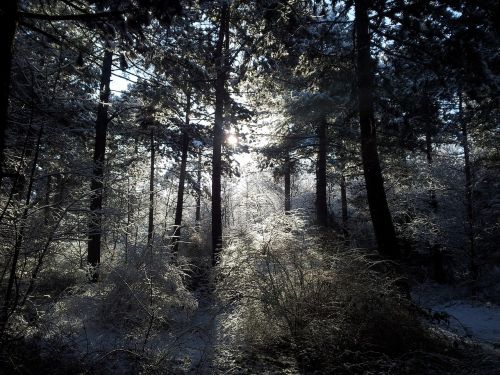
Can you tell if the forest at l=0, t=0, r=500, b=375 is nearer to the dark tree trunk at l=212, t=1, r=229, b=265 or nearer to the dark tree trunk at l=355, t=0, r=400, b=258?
the dark tree trunk at l=355, t=0, r=400, b=258

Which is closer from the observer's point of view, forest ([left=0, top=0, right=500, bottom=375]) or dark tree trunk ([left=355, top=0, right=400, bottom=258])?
forest ([left=0, top=0, right=500, bottom=375])

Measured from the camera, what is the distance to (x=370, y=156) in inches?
324

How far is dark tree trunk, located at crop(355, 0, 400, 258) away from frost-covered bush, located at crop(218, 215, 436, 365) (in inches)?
55.9

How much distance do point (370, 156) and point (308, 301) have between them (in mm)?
3775

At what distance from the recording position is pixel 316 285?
6207 mm

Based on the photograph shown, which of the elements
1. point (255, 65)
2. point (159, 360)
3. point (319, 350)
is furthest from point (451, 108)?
point (159, 360)

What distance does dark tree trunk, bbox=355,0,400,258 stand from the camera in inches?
312

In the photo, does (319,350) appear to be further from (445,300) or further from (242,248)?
(445,300)

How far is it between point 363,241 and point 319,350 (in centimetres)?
1741

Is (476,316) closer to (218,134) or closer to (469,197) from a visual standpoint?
(469,197)

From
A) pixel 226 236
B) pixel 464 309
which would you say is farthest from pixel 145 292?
pixel 464 309

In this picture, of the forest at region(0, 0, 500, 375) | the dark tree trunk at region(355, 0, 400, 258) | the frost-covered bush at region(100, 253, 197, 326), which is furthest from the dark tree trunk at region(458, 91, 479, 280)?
the frost-covered bush at region(100, 253, 197, 326)

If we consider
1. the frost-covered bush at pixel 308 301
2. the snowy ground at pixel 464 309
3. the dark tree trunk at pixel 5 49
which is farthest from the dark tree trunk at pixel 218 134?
the dark tree trunk at pixel 5 49

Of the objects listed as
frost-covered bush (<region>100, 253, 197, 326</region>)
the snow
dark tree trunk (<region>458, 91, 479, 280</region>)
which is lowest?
the snow
